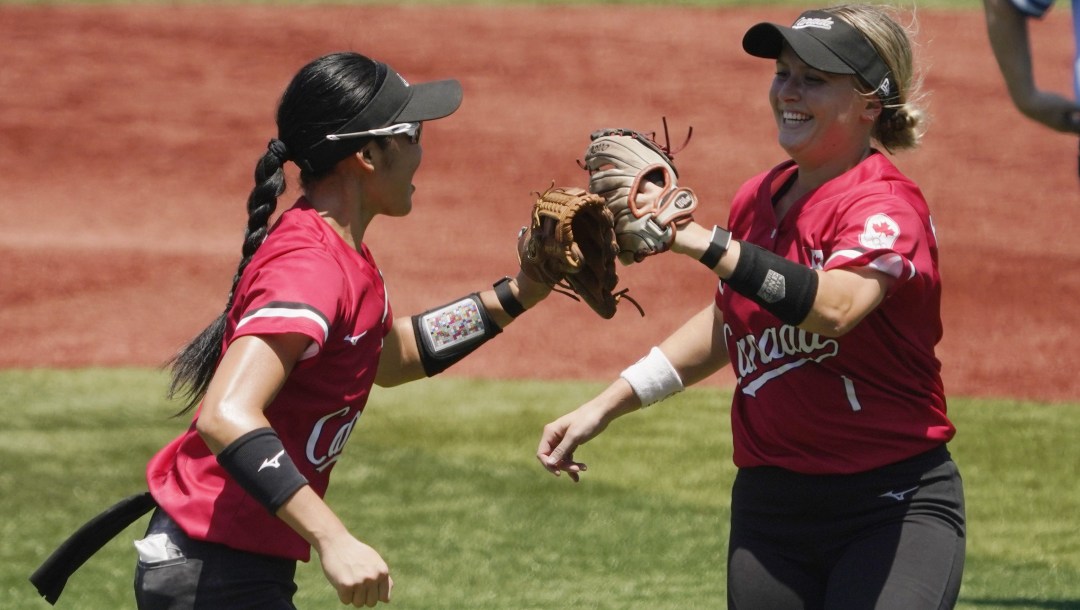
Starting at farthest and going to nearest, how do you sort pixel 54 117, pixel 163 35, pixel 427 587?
pixel 163 35 → pixel 54 117 → pixel 427 587

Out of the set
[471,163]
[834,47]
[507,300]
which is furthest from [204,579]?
[471,163]

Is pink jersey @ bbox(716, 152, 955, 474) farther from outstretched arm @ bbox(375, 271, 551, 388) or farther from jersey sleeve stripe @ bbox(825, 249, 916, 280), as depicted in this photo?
outstretched arm @ bbox(375, 271, 551, 388)

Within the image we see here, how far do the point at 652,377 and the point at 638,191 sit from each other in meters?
0.67

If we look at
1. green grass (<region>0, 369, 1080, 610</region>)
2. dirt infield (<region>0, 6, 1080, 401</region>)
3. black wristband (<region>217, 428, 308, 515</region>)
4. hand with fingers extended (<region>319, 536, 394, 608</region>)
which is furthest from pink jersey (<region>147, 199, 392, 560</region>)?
dirt infield (<region>0, 6, 1080, 401</region>)

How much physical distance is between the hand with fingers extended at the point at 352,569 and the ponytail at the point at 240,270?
716 mm

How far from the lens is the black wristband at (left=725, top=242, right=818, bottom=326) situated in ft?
9.76

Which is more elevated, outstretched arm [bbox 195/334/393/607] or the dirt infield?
outstretched arm [bbox 195/334/393/607]

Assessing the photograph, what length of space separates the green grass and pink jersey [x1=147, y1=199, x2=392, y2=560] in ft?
8.21

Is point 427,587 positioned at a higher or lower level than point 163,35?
higher

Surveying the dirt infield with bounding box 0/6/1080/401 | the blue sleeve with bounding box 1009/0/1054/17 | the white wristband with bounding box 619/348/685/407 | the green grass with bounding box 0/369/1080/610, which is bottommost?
the dirt infield with bounding box 0/6/1080/401

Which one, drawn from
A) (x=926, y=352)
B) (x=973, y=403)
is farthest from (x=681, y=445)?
(x=926, y=352)

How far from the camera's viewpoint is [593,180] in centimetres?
331

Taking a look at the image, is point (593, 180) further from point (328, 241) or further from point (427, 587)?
point (427, 587)

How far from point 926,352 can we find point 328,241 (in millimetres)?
1335
